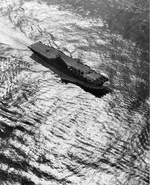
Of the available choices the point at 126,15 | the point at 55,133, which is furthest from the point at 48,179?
the point at 126,15

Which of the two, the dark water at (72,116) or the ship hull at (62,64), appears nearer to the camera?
the dark water at (72,116)

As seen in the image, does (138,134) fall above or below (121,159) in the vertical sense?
above

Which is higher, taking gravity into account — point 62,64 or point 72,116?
point 62,64

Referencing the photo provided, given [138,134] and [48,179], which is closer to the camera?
[48,179]

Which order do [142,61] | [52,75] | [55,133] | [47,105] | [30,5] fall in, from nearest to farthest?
[55,133] → [47,105] → [52,75] → [142,61] → [30,5]

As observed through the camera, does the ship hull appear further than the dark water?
Yes

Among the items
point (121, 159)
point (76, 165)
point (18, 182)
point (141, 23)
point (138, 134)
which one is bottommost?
point (18, 182)

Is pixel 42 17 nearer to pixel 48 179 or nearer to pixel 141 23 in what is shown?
pixel 141 23

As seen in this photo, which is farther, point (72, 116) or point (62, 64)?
point (62, 64)
